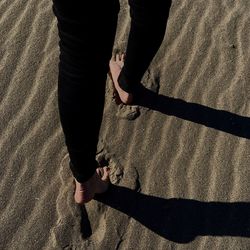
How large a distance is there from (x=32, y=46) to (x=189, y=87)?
1.03 m

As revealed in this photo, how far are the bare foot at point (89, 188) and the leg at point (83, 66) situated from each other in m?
0.25

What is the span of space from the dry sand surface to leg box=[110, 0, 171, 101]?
37 cm

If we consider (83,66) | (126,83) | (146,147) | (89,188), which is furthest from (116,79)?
(83,66)

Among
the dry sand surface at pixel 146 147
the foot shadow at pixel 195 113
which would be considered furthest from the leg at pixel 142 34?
the dry sand surface at pixel 146 147

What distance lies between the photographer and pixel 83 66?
1.68 metres

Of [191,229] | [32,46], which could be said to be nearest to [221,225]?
[191,229]

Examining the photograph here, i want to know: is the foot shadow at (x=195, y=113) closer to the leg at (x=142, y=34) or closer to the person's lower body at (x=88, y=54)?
the leg at (x=142, y=34)

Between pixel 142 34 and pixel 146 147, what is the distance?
0.75 meters

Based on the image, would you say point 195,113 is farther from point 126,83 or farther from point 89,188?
point 89,188

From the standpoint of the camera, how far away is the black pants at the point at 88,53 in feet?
5.15

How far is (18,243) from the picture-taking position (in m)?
2.40

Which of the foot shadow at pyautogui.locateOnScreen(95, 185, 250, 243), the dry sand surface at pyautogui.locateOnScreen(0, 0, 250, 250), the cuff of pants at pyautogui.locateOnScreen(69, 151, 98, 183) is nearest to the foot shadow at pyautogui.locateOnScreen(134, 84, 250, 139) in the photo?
the dry sand surface at pyautogui.locateOnScreen(0, 0, 250, 250)

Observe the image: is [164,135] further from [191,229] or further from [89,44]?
[89,44]

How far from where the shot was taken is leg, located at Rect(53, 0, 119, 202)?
156cm
